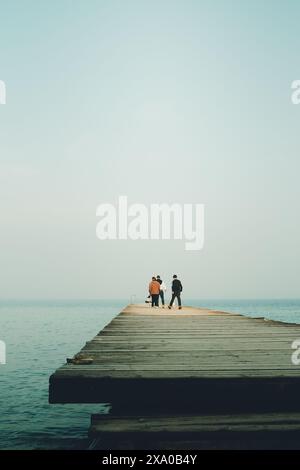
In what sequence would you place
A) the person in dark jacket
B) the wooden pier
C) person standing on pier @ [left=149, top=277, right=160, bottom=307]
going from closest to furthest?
the wooden pier < the person in dark jacket < person standing on pier @ [left=149, top=277, right=160, bottom=307]

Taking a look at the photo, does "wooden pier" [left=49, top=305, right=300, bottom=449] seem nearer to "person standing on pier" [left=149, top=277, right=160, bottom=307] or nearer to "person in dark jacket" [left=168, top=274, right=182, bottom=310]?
"person in dark jacket" [left=168, top=274, right=182, bottom=310]

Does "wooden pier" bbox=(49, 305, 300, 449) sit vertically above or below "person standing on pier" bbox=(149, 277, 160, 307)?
above

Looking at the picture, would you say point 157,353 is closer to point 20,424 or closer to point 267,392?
point 267,392

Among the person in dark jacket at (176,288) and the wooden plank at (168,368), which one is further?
the person in dark jacket at (176,288)

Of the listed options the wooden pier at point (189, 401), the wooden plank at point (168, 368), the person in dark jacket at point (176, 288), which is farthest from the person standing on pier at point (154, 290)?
the wooden pier at point (189, 401)

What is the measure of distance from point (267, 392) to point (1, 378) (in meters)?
19.2

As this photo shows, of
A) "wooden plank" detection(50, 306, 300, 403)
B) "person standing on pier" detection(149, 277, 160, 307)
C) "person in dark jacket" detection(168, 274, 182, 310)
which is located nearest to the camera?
"wooden plank" detection(50, 306, 300, 403)

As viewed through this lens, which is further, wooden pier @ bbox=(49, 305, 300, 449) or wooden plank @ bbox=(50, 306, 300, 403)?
wooden plank @ bbox=(50, 306, 300, 403)

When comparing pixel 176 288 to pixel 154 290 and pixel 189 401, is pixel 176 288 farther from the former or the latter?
pixel 189 401

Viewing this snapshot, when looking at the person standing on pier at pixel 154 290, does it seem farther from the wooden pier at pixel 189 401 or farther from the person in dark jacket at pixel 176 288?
the wooden pier at pixel 189 401

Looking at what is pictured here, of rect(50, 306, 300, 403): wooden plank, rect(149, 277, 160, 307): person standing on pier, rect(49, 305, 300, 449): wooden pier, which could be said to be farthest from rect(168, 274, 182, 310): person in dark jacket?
rect(49, 305, 300, 449): wooden pier

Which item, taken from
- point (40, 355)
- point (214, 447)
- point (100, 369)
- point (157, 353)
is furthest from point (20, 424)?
point (40, 355)

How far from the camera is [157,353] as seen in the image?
5.62m
